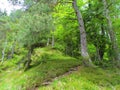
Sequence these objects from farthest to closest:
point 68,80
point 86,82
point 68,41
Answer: point 68,41
point 68,80
point 86,82

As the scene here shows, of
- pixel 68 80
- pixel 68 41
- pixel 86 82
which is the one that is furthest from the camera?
pixel 68 41

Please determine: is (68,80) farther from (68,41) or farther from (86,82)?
(68,41)

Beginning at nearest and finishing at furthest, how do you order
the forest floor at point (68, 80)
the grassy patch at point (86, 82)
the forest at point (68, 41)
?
the grassy patch at point (86, 82) → the forest floor at point (68, 80) → the forest at point (68, 41)

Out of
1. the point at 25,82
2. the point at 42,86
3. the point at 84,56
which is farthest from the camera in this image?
the point at 84,56

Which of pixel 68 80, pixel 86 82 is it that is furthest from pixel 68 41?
pixel 86 82

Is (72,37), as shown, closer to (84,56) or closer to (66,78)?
(84,56)

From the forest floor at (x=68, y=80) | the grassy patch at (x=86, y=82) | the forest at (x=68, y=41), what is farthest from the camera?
the forest at (x=68, y=41)

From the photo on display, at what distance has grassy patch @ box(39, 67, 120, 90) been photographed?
6.20 metres

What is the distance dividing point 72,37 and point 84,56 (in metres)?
4.53

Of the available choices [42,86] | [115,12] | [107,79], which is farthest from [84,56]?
Result: [115,12]

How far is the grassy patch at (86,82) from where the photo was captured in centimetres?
620

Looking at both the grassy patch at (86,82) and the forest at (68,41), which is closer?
the grassy patch at (86,82)

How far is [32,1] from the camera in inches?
347

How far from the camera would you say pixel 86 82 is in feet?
21.3
